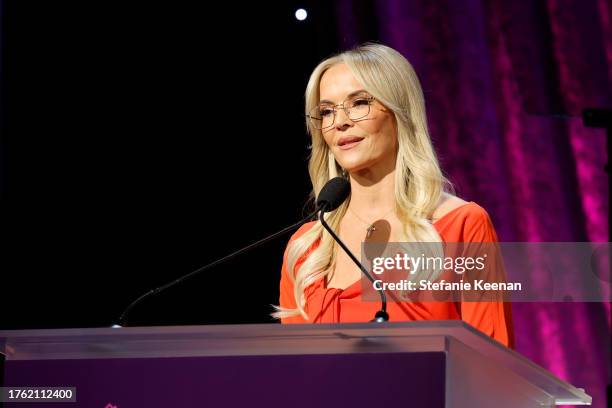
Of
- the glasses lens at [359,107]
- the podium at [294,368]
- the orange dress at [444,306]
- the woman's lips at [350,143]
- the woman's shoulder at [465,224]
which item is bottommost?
the podium at [294,368]

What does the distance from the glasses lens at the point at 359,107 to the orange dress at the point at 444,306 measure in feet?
1.08

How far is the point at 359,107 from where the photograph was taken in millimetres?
2346

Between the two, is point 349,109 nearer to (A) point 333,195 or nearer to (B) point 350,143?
(B) point 350,143

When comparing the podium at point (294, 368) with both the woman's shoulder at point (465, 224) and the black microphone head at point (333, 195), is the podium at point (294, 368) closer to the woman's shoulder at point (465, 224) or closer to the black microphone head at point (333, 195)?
the black microphone head at point (333, 195)

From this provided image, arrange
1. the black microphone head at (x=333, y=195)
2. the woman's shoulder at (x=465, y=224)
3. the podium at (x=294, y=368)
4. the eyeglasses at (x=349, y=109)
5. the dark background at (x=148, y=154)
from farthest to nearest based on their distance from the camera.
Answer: the dark background at (x=148, y=154) < the eyeglasses at (x=349, y=109) < the woman's shoulder at (x=465, y=224) < the black microphone head at (x=333, y=195) < the podium at (x=294, y=368)

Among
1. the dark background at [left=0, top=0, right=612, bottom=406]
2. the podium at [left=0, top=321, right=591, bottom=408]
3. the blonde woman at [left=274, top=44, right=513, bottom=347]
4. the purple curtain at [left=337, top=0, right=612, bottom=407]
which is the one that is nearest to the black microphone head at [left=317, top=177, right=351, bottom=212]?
the blonde woman at [left=274, top=44, right=513, bottom=347]

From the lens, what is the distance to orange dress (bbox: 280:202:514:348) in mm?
2076

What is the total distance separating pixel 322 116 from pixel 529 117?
1349 mm

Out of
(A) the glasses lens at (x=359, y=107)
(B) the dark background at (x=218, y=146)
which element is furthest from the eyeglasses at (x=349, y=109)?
(B) the dark background at (x=218, y=146)

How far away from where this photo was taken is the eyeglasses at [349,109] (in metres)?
2.34

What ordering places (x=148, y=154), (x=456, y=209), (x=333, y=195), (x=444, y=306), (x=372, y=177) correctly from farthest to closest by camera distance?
(x=148, y=154), (x=372, y=177), (x=456, y=209), (x=444, y=306), (x=333, y=195)

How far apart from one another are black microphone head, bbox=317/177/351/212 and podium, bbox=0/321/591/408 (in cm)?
59

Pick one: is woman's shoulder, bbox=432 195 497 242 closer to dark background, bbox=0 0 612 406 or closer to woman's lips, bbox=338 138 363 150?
woman's lips, bbox=338 138 363 150

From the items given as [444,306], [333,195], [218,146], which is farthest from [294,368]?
[218,146]
